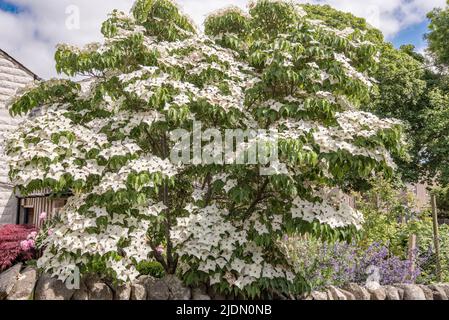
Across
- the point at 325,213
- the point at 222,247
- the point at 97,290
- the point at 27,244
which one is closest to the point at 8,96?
the point at 27,244

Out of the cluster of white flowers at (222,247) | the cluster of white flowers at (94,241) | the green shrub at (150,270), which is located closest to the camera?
the cluster of white flowers at (94,241)

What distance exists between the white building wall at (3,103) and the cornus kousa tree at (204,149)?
5838mm

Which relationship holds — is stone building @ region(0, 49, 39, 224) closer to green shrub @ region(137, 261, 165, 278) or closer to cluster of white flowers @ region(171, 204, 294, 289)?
green shrub @ region(137, 261, 165, 278)

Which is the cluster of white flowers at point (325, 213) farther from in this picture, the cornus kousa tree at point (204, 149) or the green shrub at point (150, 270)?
the green shrub at point (150, 270)

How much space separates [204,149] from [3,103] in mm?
7866

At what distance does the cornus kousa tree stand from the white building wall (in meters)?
5.84

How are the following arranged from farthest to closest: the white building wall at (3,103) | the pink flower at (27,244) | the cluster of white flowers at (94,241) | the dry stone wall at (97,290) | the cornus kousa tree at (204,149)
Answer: the white building wall at (3,103)
the pink flower at (27,244)
the dry stone wall at (97,290)
the cornus kousa tree at (204,149)
the cluster of white flowers at (94,241)

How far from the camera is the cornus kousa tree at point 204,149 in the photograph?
4332 mm

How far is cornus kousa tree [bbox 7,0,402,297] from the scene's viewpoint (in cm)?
433

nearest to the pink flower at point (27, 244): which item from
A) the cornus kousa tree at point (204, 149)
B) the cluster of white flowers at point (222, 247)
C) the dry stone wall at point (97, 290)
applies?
the dry stone wall at point (97, 290)

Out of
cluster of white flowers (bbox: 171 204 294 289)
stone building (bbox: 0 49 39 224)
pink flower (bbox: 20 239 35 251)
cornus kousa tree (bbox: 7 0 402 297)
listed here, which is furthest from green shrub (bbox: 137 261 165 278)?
stone building (bbox: 0 49 39 224)

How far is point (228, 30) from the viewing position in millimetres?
6066

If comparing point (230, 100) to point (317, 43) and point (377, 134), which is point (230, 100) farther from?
point (377, 134)

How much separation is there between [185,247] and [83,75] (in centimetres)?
234
